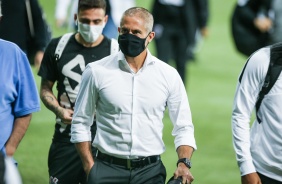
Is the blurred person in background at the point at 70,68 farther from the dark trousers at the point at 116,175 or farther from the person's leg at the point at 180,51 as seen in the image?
the person's leg at the point at 180,51

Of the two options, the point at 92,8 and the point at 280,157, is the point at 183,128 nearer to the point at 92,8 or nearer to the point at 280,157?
the point at 280,157

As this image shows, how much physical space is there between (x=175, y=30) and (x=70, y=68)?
6.87m

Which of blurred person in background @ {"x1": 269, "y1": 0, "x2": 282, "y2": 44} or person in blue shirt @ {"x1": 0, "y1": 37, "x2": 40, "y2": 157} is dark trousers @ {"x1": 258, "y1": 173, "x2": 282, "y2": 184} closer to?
person in blue shirt @ {"x1": 0, "y1": 37, "x2": 40, "y2": 157}

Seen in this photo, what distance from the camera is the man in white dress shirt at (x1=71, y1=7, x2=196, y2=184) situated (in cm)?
657

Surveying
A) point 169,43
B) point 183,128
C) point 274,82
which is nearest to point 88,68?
point 183,128

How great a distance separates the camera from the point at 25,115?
6625 millimetres

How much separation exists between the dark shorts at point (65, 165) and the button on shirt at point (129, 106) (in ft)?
4.08

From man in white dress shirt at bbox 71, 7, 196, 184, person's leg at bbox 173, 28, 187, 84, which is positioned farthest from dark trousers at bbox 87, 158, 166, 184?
person's leg at bbox 173, 28, 187, 84

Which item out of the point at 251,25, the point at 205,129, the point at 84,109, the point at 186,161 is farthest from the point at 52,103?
the point at 205,129

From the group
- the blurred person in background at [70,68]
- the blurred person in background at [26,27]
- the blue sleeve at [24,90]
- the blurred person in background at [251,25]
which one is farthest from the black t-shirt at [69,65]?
the blurred person in background at [251,25]

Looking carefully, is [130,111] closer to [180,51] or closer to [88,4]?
[88,4]

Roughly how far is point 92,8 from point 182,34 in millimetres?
6878

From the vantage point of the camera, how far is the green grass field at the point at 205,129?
11094 millimetres

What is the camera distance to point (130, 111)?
6.56 meters
